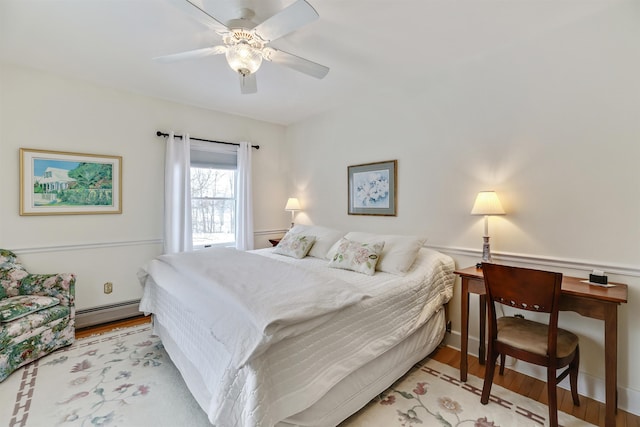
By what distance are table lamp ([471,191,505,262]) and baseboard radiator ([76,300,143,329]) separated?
12.4ft

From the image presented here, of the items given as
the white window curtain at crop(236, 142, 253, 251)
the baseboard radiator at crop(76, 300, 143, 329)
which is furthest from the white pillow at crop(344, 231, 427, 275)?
the baseboard radiator at crop(76, 300, 143, 329)

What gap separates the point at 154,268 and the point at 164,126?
6.46 ft

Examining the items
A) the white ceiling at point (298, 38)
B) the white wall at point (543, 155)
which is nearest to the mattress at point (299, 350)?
the white wall at point (543, 155)

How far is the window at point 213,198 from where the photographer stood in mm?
3943

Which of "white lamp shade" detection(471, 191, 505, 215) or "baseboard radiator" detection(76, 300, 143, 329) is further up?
"white lamp shade" detection(471, 191, 505, 215)

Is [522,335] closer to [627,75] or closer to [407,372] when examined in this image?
[407,372]

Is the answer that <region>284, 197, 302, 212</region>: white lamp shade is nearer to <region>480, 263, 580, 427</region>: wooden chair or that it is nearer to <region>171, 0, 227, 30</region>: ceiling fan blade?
<region>171, 0, 227, 30</region>: ceiling fan blade

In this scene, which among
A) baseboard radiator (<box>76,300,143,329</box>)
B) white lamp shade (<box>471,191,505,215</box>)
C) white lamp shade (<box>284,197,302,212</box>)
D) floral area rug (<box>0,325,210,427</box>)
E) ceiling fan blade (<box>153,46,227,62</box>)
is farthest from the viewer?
white lamp shade (<box>284,197,302,212</box>)

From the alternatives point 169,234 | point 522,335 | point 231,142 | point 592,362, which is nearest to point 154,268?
point 169,234

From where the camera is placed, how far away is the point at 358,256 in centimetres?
260

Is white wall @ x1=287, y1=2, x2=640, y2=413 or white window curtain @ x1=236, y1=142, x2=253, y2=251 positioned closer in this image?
white wall @ x1=287, y1=2, x2=640, y2=413

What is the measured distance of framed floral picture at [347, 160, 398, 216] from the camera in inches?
128

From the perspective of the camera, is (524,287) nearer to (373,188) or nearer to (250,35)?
(373,188)

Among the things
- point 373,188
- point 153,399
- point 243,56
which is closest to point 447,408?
point 153,399
